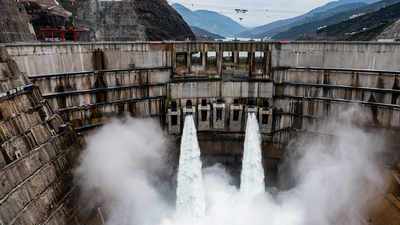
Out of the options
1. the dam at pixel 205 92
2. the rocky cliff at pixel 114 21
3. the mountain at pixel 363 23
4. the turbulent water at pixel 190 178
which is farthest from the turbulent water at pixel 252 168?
the mountain at pixel 363 23

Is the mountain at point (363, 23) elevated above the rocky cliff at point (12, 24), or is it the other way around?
the mountain at point (363, 23)

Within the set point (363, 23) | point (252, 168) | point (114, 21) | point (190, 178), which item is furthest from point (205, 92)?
point (363, 23)

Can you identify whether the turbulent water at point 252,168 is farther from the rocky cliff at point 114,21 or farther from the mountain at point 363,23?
the mountain at point 363,23

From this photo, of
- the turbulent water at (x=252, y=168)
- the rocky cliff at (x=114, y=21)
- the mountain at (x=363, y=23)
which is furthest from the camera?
the mountain at (x=363, y=23)

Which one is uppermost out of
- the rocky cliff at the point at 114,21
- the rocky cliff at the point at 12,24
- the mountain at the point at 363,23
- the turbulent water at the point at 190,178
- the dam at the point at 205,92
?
the mountain at the point at 363,23

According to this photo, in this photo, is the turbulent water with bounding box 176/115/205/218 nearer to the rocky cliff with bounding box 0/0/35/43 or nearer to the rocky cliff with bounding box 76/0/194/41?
the rocky cliff with bounding box 0/0/35/43
